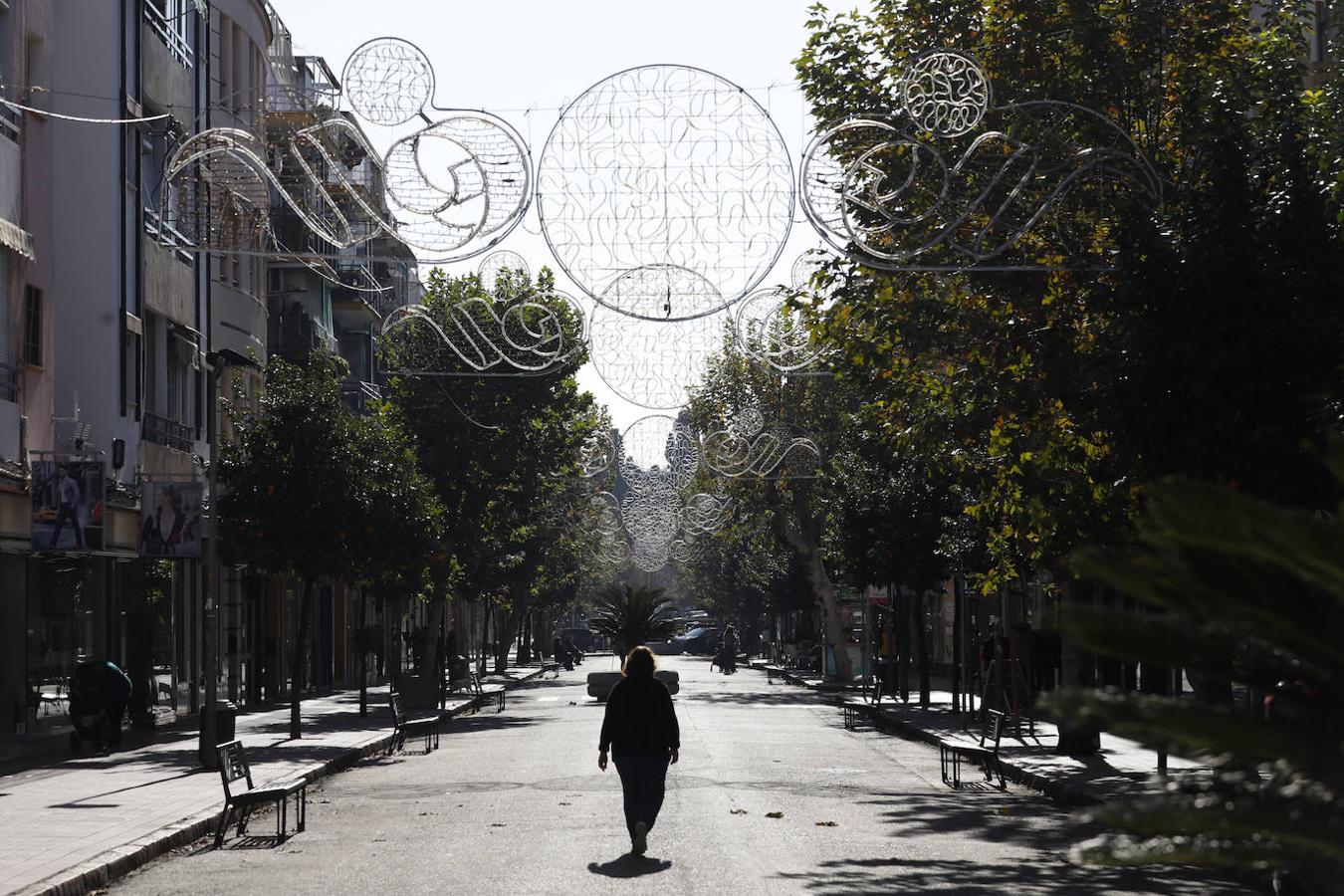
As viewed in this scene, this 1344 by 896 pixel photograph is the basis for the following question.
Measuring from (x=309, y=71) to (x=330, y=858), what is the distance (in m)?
51.2

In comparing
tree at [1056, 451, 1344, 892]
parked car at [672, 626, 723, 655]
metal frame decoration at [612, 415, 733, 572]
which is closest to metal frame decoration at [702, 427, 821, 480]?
metal frame decoration at [612, 415, 733, 572]

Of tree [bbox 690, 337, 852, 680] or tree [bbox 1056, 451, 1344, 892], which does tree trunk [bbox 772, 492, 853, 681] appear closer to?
tree [bbox 690, 337, 852, 680]

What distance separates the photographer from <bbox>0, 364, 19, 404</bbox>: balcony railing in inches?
1055

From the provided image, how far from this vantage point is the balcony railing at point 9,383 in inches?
1055

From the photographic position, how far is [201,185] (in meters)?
19.4

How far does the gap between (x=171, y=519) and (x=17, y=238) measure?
6.05 meters

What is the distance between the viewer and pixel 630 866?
1402cm

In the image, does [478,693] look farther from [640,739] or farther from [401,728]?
[640,739]

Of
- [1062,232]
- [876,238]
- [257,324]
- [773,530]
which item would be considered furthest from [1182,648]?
[773,530]

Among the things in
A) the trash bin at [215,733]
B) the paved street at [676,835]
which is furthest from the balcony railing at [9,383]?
the paved street at [676,835]

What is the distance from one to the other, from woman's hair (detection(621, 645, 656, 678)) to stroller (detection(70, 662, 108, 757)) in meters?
13.3

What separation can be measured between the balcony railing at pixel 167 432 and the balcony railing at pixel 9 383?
8076 mm

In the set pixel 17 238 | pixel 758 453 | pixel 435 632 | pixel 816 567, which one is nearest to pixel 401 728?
pixel 17 238

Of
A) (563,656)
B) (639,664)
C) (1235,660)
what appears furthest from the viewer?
(563,656)
